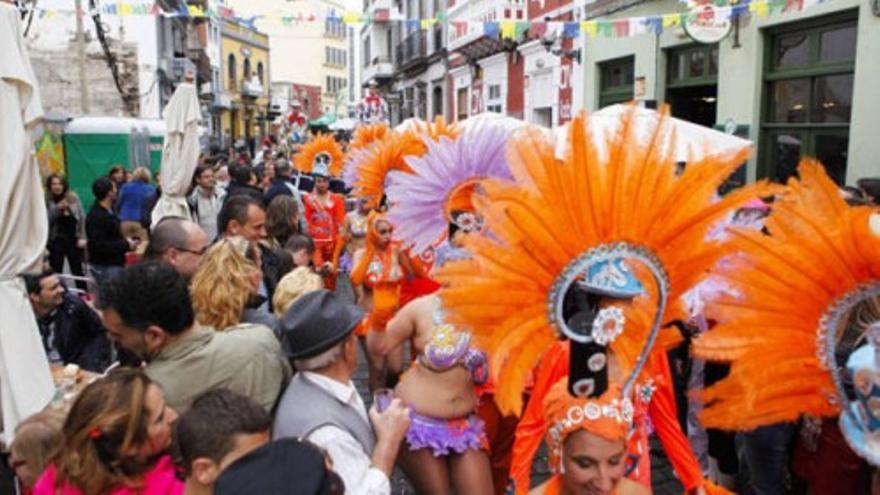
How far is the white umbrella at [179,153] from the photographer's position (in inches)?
286

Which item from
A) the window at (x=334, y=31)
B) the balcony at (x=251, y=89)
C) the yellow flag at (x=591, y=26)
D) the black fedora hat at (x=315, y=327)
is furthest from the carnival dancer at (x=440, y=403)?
the window at (x=334, y=31)

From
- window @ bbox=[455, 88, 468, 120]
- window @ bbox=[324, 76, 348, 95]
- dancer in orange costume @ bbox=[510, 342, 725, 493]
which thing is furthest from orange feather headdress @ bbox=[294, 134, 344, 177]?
window @ bbox=[324, 76, 348, 95]

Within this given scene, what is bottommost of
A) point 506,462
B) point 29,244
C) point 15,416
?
point 506,462

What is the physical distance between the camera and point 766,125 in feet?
33.6

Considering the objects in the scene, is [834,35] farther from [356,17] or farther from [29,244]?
[29,244]

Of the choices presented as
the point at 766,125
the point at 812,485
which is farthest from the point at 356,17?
the point at 812,485

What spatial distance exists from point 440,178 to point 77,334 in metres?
2.41

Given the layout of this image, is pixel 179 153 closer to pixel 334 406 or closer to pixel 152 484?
pixel 334 406

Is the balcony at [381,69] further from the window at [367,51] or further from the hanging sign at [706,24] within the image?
the hanging sign at [706,24]

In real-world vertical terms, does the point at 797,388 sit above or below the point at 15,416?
above

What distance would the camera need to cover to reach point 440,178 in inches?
179

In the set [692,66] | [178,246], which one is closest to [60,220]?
[178,246]

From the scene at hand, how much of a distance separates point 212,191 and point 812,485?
6.80m

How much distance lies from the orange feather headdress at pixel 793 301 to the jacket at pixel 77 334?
3.77 meters
